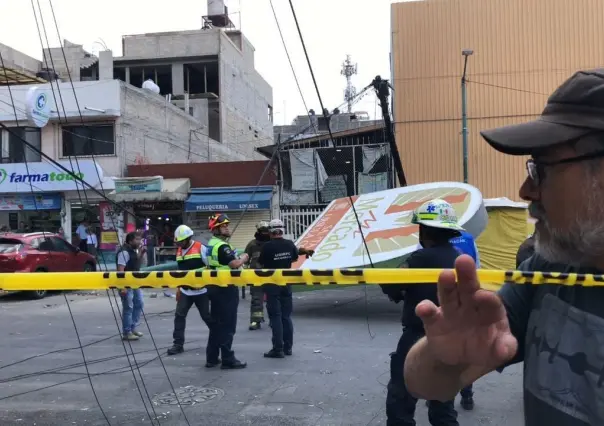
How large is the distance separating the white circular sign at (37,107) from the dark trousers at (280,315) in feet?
46.2

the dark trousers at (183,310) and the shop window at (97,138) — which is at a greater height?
the shop window at (97,138)

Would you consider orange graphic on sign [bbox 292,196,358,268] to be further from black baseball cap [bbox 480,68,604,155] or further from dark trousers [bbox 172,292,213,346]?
black baseball cap [bbox 480,68,604,155]

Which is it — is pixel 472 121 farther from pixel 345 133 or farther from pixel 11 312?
pixel 11 312

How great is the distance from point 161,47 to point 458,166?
66.4 ft

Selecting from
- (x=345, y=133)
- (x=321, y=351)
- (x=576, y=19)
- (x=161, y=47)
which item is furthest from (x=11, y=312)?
(x=161, y=47)

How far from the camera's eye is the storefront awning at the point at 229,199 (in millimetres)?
19781

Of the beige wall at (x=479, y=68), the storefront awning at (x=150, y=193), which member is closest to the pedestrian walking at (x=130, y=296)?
the storefront awning at (x=150, y=193)

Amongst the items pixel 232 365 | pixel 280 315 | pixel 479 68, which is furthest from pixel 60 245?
pixel 479 68

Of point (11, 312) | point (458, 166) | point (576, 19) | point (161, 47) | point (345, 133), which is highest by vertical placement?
point (161, 47)

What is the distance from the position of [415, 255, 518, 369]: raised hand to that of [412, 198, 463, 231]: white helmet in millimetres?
2506

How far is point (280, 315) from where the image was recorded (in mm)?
7215

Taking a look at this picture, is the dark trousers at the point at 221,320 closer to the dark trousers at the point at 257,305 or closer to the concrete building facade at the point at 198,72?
the dark trousers at the point at 257,305

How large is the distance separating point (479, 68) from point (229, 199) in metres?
10.2

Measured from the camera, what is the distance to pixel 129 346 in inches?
309
